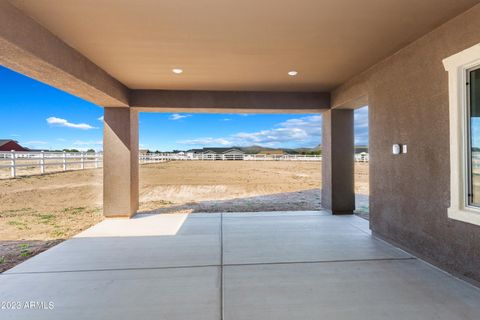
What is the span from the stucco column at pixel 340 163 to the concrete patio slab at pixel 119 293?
12.0ft

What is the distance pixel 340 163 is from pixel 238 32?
3.87m

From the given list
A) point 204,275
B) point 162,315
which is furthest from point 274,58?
point 162,315

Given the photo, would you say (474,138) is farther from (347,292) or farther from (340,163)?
(340,163)

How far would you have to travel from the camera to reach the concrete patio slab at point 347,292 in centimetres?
216

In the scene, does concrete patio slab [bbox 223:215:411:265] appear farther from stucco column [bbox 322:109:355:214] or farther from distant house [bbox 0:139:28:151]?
distant house [bbox 0:139:28:151]

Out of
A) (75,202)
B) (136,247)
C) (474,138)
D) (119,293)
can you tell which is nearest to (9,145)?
(75,202)

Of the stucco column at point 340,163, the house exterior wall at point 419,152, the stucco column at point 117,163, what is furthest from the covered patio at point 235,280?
the stucco column at point 340,163

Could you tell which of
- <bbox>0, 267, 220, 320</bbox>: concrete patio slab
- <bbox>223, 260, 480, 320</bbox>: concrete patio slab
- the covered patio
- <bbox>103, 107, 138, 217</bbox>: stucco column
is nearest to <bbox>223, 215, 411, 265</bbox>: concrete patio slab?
the covered patio

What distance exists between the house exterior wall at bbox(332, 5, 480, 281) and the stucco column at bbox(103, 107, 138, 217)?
4.64 meters

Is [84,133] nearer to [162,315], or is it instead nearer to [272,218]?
[272,218]

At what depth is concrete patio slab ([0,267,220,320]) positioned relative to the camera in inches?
85.4

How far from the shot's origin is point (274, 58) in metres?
3.82

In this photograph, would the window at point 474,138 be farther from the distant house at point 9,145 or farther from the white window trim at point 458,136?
the distant house at point 9,145

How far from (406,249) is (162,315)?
3106 millimetres
